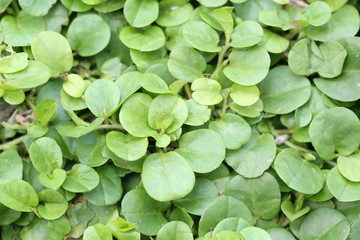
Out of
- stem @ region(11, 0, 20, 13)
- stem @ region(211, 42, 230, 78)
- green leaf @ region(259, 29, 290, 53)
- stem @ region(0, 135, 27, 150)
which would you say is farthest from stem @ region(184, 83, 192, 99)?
stem @ region(11, 0, 20, 13)

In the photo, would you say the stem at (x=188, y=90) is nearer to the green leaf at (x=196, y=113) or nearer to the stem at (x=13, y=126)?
the green leaf at (x=196, y=113)

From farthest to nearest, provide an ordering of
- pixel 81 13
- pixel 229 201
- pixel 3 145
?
pixel 81 13
pixel 3 145
pixel 229 201

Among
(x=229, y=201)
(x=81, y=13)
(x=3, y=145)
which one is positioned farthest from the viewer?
(x=81, y=13)

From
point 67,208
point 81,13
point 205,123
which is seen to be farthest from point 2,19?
point 205,123

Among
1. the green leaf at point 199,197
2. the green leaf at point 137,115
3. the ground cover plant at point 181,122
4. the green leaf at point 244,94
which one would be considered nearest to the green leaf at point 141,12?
the ground cover plant at point 181,122

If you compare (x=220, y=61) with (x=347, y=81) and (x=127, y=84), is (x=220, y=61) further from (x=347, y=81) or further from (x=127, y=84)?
(x=347, y=81)

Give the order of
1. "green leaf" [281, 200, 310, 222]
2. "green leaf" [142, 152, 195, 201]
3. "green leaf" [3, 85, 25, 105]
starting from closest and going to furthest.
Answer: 1. "green leaf" [142, 152, 195, 201]
2. "green leaf" [281, 200, 310, 222]
3. "green leaf" [3, 85, 25, 105]

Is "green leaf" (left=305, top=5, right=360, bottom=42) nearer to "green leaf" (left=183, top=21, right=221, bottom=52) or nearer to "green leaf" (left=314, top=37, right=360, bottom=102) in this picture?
"green leaf" (left=314, top=37, right=360, bottom=102)

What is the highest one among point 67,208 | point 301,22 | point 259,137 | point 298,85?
point 301,22

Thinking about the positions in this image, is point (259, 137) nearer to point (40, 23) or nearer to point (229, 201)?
point (229, 201)
